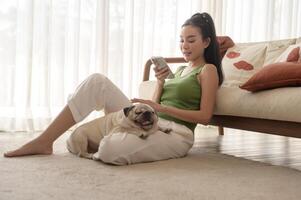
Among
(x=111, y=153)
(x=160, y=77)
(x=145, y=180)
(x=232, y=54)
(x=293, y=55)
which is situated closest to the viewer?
(x=145, y=180)

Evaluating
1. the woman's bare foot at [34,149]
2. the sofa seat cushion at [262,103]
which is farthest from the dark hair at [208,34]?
the woman's bare foot at [34,149]

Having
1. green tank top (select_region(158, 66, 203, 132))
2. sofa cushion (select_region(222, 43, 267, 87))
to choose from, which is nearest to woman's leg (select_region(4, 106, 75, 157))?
green tank top (select_region(158, 66, 203, 132))

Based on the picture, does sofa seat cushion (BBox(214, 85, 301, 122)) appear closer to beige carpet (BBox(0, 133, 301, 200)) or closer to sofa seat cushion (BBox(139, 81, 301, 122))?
sofa seat cushion (BBox(139, 81, 301, 122))

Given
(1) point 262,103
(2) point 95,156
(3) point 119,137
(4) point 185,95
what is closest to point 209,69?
(4) point 185,95

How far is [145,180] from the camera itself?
144 cm

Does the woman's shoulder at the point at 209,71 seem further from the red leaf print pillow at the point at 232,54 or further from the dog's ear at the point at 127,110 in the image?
the red leaf print pillow at the point at 232,54

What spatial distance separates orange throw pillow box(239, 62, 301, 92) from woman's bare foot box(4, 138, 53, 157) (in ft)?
3.10

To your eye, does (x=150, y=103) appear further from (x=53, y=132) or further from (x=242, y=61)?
(x=242, y=61)

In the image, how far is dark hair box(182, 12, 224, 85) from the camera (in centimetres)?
197

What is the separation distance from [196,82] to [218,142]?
90 cm

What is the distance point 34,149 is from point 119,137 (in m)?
0.42

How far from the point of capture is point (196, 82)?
194 cm

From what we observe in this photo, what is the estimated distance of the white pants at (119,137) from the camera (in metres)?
1.67

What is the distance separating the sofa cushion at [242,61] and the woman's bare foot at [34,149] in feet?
3.78
